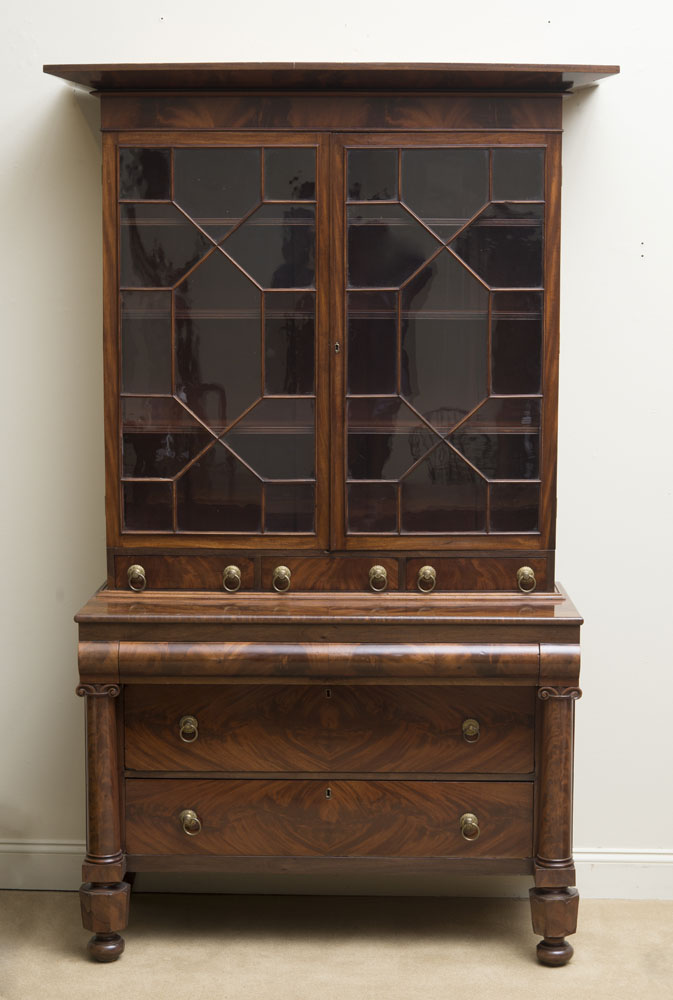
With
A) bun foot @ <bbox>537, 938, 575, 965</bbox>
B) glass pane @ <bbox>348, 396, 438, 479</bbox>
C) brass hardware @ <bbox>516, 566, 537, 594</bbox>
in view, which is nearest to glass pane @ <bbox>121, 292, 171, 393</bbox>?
glass pane @ <bbox>348, 396, 438, 479</bbox>

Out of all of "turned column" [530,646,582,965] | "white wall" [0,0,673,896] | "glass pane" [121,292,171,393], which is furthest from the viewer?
"white wall" [0,0,673,896]

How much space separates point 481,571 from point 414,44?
1.33 metres

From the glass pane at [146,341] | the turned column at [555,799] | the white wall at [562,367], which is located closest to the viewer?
the turned column at [555,799]

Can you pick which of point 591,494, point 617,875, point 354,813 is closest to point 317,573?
point 354,813

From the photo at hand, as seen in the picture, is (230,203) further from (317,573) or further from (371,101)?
(317,573)

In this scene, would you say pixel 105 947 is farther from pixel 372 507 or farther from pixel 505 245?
pixel 505 245

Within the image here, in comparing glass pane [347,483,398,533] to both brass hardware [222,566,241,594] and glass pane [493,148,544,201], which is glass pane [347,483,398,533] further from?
glass pane [493,148,544,201]

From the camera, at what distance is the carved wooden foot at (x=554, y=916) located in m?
2.43

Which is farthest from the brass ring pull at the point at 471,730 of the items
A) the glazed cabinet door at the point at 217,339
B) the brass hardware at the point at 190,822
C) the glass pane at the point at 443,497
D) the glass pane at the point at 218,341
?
the glass pane at the point at 218,341

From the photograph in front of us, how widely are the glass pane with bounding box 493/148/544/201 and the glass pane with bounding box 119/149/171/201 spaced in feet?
2.45

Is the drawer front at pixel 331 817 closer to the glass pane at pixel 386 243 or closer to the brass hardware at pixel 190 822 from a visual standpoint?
the brass hardware at pixel 190 822

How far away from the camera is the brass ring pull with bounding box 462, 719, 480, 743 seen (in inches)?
95.7

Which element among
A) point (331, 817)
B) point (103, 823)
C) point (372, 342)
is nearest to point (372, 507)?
point (372, 342)

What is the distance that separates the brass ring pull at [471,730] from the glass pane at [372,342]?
30.5 inches
